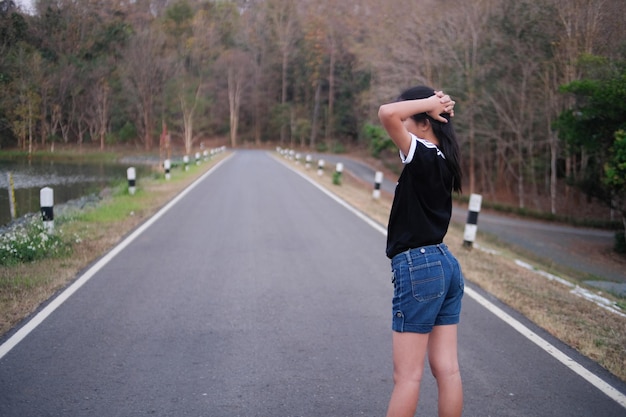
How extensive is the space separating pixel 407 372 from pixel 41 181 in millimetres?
12197

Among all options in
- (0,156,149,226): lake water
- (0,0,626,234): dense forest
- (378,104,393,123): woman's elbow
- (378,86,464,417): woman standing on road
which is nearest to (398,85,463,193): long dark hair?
(378,86,464,417): woman standing on road

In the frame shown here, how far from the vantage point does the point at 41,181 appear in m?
12.7

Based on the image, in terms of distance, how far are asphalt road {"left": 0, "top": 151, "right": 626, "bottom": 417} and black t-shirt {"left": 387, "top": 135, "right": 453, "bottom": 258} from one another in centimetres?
137

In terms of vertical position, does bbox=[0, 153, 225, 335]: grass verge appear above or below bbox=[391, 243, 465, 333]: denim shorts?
below

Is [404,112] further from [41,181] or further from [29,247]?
[41,181]

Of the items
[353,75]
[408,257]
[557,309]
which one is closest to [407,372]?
[408,257]

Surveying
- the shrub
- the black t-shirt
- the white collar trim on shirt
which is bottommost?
the shrub

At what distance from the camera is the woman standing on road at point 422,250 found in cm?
257

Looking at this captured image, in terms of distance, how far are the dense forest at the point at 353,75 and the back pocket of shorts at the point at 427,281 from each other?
8047 millimetres

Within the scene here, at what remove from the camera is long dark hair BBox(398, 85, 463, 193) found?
2676mm

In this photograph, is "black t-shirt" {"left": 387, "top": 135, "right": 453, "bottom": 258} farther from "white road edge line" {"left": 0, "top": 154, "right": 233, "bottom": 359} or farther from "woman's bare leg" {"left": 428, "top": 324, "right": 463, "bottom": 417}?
"white road edge line" {"left": 0, "top": 154, "right": 233, "bottom": 359}

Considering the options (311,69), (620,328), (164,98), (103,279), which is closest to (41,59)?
(103,279)

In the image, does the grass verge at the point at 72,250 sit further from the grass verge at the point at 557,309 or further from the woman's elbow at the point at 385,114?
the grass verge at the point at 557,309

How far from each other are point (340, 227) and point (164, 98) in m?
43.2
